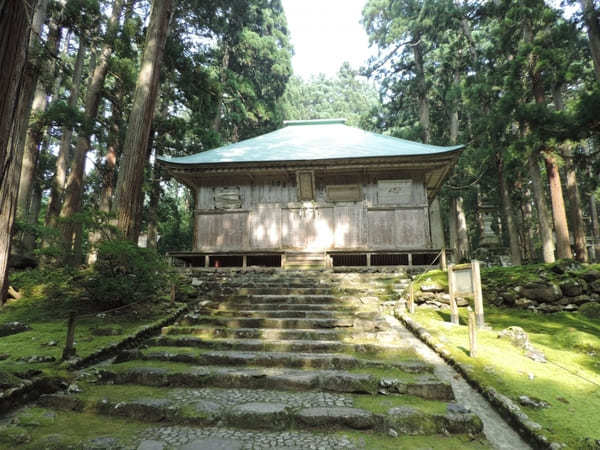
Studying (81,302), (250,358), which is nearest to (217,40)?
(81,302)

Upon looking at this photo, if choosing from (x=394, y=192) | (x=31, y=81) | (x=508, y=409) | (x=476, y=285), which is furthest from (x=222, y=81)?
(x=508, y=409)

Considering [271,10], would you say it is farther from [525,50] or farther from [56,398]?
[56,398]

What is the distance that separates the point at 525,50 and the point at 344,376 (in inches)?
483

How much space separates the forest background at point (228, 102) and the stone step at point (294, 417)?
8.69ft

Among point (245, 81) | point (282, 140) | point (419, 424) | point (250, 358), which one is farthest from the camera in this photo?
point (245, 81)

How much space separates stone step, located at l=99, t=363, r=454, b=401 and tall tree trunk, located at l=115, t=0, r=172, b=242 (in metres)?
4.40

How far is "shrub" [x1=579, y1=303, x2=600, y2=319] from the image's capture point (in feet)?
22.5

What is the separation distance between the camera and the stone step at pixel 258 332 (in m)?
5.78

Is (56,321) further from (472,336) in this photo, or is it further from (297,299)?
(472,336)

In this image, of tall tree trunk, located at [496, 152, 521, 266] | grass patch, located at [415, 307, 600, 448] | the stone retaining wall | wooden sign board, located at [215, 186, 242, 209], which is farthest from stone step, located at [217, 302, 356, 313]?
tall tree trunk, located at [496, 152, 521, 266]

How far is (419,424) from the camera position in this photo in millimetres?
3178

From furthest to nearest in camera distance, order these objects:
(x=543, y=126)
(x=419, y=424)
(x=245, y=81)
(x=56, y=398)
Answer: (x=245, y=81)
(x=543, y=126)
(x=56, y=398)
(x=419, y=424)

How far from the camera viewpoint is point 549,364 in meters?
4.60

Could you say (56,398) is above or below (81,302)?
below
